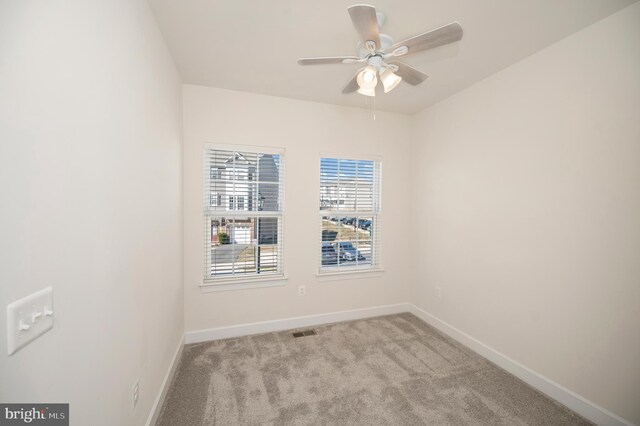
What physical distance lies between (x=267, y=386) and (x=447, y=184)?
9.01 ft

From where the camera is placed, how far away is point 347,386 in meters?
2.10

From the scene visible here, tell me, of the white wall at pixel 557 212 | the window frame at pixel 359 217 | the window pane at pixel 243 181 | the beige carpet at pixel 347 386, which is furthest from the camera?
the window frame at pixel 359 217

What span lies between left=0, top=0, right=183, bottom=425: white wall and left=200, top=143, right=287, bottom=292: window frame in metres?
0.99

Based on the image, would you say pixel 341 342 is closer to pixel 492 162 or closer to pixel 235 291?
pixel 235 291

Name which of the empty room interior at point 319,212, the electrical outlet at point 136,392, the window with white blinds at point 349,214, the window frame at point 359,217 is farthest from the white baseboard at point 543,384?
the electrical outlet at point 136,392

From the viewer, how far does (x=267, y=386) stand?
2090mm

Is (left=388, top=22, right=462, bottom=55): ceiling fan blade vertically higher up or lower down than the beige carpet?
higher up

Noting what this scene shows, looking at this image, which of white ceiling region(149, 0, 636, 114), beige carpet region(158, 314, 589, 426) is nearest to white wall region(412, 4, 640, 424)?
white ceiling region(149, 0, 636, 114)

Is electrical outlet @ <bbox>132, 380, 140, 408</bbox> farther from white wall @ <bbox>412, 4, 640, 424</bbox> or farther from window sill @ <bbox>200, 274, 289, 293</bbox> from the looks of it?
white wall @ <bbox>412, 4, 640, 424</bbox>

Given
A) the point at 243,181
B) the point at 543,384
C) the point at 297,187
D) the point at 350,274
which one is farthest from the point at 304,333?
the point at 543,384

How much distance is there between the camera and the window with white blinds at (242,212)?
2.84m

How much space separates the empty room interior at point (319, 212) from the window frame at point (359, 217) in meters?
0.03

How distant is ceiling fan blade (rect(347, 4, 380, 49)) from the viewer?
1192 millimetres

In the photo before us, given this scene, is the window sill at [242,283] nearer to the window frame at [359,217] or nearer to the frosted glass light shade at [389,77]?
the window frame at [359,217]
